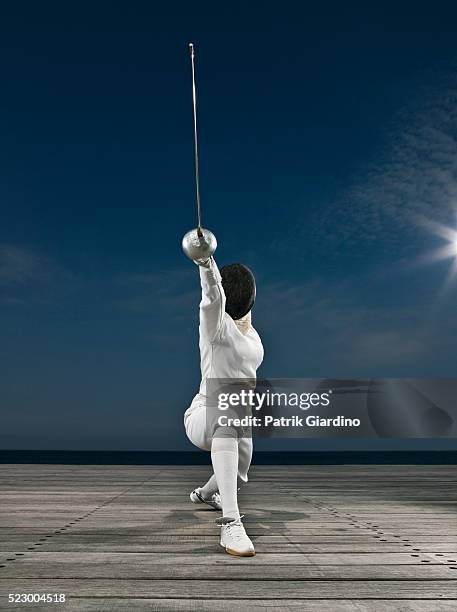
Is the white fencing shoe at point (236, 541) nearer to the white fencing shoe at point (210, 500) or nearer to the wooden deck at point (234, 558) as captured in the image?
the wooden deck at point (234, 558)

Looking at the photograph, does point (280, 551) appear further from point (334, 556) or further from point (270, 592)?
point (270, 592)

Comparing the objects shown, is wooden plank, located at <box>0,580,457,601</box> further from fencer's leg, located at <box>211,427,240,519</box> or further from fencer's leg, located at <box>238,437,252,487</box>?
fencer's leg, located at <box>238,437,252,487</box>

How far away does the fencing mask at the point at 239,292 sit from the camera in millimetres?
2494

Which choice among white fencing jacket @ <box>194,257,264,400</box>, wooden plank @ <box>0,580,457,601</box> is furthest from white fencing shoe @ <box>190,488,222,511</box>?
wooden plank @ <box>0,580,457,601</box>

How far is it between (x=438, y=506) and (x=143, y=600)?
2.36 meters

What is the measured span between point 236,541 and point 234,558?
56mm

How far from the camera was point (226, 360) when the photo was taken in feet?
7.85

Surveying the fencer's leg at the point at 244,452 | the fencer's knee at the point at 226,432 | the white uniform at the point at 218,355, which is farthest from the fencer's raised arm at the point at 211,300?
the fencer's leg at the point at 244,452

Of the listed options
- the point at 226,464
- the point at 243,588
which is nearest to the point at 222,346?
the point at 226,464

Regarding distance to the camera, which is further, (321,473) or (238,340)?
(321,473)

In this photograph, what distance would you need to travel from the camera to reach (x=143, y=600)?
1485 mm

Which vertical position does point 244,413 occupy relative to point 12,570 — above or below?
above

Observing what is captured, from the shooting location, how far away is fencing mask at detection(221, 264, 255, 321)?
249 centimetres

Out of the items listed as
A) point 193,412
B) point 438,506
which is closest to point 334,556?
point 193,412
